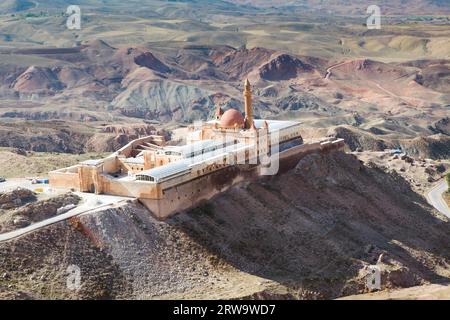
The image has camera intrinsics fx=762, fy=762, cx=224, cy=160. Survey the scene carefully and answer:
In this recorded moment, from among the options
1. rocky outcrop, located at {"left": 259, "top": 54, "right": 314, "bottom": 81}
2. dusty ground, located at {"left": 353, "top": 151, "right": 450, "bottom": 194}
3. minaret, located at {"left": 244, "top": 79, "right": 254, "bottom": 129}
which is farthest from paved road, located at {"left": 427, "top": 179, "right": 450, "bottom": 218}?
rocky outcrop, located at {"left": 259, "top": 54, "right": 314, "bottom": 81}

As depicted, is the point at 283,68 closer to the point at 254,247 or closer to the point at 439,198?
the point at 439,198

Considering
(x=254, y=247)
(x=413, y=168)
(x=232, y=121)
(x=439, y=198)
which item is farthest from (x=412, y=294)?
(x=413, y=168)

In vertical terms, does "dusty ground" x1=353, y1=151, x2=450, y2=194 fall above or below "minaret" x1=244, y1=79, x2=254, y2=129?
below

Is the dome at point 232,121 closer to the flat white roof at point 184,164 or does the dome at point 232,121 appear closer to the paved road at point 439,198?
the flat white roof at point 184,164

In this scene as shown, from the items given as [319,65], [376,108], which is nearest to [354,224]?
[376,108]

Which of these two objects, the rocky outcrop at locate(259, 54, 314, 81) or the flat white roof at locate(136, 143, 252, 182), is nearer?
the flat white roof at locate(136, 143, 252, 182)

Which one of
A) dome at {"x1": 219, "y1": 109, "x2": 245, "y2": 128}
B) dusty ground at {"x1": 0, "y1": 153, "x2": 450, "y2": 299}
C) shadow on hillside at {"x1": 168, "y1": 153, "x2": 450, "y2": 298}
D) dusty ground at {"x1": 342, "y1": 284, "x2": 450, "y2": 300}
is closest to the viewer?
dusty ground at {"x1": 0, "y1": 153, "x2": 450, "y2": 299}

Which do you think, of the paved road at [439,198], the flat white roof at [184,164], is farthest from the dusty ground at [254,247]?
the paved road at [439,198]

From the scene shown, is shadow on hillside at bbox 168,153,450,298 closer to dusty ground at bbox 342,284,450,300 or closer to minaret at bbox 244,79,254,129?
dusty ground at bbox 342,284,450,300

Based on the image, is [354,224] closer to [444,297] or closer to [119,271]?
[444,297]
